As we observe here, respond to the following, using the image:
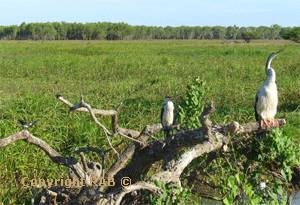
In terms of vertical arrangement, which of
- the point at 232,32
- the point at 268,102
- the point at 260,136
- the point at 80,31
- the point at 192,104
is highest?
the point at 232,32

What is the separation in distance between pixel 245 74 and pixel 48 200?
9.16 meters

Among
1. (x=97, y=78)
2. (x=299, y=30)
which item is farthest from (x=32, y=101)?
(x=299, y=30)

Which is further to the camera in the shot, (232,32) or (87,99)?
(232,32)

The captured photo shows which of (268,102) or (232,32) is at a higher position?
(232,32)

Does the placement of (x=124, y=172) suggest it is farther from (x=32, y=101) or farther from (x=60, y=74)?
(x=60, y=74)

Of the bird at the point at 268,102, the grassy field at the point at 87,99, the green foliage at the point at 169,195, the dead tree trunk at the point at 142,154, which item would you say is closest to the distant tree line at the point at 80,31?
the grassy field at the point at 87,99

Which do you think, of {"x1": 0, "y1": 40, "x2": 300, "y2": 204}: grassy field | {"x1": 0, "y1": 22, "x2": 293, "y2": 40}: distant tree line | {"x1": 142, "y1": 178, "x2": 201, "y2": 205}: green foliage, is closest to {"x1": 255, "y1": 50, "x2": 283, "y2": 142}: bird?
{"x1": 142, "y1": 178, "x2": 201, "y2": 205}: green foliage

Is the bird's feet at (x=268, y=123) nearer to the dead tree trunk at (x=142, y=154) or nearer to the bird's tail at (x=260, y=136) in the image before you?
the dead tree trunk at (x=142, y=154)

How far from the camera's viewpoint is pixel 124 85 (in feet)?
29.1

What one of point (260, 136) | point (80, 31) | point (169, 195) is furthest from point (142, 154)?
point (80, 31)

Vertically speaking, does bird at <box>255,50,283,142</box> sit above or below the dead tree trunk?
above

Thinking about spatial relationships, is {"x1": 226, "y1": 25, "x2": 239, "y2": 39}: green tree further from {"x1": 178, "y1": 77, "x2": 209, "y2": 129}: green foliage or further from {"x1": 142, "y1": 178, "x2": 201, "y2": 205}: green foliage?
{"x1": 142, "y1": 178, "x2": 201, "y2": 205}: green foliage

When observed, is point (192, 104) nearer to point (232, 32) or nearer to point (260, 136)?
point (260, 136)

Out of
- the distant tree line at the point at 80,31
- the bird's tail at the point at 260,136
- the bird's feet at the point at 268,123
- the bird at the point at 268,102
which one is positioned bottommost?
the bird's tail at the point at 260,136
